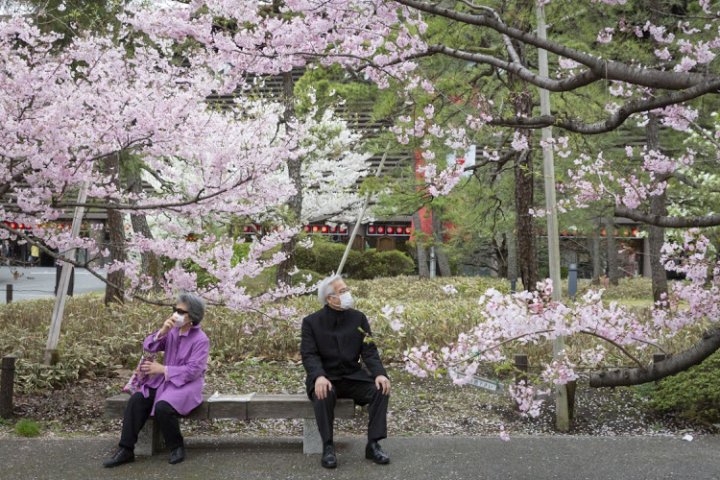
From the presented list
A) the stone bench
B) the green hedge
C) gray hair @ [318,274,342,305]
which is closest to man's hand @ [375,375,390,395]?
the stone bench

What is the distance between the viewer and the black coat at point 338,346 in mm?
5223

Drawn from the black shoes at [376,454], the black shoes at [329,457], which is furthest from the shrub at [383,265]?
the black shoes at [329,457]

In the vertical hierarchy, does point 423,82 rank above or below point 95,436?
above

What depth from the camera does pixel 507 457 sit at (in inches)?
201

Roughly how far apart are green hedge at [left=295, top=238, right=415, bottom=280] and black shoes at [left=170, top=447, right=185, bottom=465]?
16.5 metres

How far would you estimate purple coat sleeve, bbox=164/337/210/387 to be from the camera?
5.05 m

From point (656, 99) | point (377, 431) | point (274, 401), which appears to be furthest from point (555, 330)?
point (274, 401)

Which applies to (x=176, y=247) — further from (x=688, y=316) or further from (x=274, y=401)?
(x=688, y=316)

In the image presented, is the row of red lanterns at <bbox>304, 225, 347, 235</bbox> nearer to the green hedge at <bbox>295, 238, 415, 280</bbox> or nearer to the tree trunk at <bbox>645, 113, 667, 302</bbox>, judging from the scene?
the green hedge at <bbox>295, 238, 415, 280</bbox>

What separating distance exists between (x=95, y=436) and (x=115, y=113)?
284 cm

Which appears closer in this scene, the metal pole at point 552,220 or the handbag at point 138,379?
the handbag at point 138,379

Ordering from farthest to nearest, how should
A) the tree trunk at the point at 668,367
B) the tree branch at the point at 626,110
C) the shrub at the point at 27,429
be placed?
1. the shrub at the point at 27,429
2. the tree trunk at the point at 668,367
3. the tree branch at the point at 626,110

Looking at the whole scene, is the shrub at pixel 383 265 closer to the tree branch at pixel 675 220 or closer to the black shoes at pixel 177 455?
the black shoes at pixel 177 455

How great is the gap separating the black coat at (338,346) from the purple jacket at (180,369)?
77 centimetres
